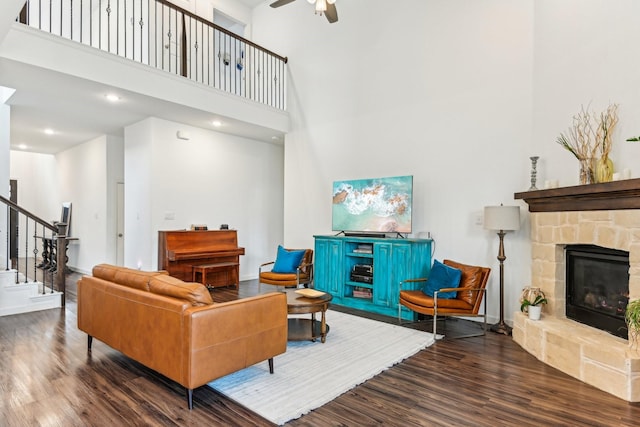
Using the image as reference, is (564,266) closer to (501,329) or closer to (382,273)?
(501,329)

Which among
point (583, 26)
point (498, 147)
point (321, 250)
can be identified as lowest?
point (321, 250)

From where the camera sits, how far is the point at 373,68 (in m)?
5.66

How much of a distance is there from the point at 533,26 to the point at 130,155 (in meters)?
6.45

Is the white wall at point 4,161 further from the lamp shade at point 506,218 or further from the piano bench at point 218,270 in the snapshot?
the lamp shade at point 506,218

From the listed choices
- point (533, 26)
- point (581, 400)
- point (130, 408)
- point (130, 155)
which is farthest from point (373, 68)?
point (130, 408)

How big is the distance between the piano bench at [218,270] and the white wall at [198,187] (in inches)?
27.1

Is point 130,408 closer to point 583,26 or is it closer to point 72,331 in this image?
point 72,331

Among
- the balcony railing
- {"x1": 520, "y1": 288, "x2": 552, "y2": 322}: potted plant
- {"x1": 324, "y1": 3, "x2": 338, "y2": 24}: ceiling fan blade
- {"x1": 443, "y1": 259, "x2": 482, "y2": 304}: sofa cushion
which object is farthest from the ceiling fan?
{"x1": 520, "y1": 288, "x2": 552, "y2": 322}: potted plant

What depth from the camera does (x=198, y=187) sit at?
21.4 feet

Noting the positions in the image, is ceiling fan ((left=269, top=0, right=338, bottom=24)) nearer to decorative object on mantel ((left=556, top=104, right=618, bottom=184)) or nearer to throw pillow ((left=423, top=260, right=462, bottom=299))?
decorative object on mantel ((left=556, top=104, right=618, bottom=184))

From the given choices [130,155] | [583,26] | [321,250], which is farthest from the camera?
[130,155]

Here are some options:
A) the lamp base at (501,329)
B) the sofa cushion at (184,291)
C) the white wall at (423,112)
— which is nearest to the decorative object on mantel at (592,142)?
the white wall at (423,112)

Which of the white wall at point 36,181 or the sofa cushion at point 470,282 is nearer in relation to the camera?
the sofa cushion at point 470,282

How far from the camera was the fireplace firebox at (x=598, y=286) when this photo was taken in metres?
3.06
